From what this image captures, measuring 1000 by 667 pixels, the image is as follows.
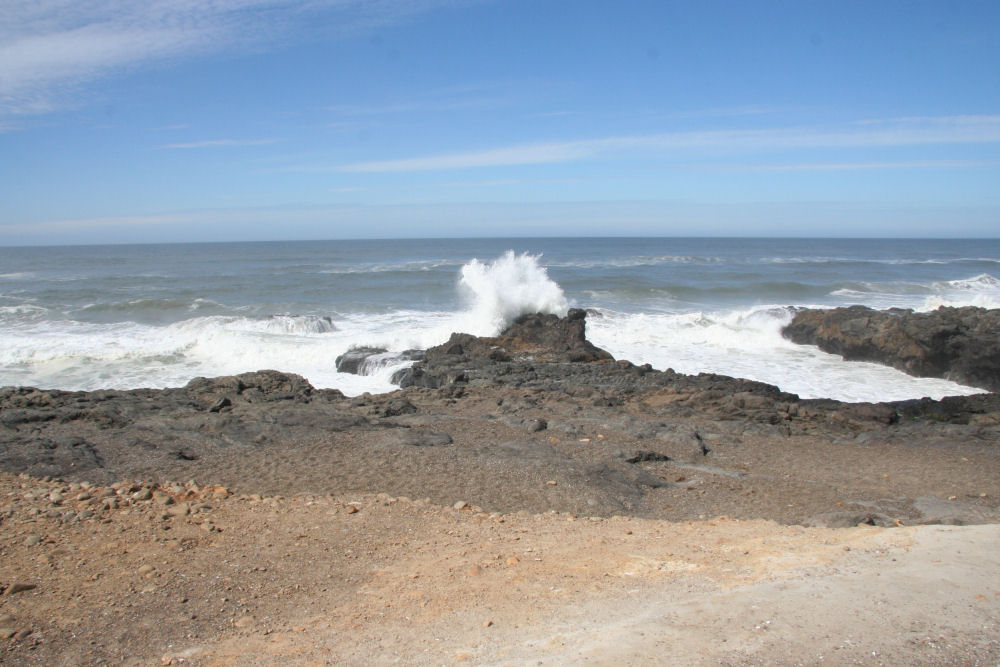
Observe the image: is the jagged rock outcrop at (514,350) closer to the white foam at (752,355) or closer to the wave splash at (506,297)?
the wave splash at (506,297)

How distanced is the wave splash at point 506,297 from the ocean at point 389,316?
43 millimetres

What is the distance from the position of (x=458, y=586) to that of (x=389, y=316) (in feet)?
78.0

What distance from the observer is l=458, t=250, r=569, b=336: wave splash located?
19.5m

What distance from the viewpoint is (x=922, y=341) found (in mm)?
16344

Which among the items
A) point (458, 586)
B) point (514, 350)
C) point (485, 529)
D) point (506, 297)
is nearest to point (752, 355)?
point (506, 297)

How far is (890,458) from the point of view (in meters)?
9.26

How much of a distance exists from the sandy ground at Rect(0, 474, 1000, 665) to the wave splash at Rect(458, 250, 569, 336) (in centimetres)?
1301

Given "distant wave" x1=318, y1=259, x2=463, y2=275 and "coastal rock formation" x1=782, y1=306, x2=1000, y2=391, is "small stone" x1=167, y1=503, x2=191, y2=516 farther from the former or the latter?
"distant wave" x1=318, y1=259, x2=463, y2=275

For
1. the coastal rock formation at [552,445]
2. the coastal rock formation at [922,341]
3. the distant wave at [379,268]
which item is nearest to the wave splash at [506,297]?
the coastal rock formation at [552,445]

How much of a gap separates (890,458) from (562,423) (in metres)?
4.37

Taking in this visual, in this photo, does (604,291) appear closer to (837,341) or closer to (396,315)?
(396,315)

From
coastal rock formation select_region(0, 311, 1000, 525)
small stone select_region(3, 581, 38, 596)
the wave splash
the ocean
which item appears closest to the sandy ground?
small stone select_region(3, 581, 38, 596)

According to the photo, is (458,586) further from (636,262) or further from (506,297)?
(636,262)

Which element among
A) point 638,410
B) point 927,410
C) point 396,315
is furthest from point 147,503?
point 396,315
